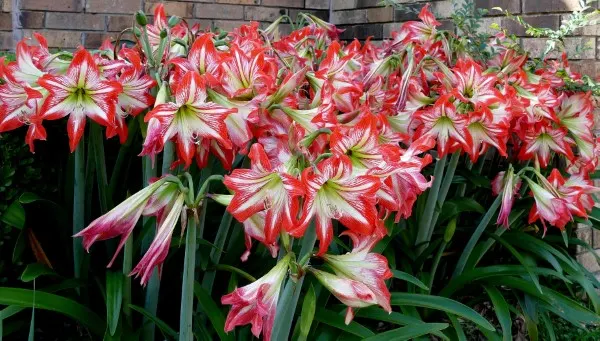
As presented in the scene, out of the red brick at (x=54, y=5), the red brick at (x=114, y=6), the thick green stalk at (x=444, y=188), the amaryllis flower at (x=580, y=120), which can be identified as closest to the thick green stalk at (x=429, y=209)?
the thick green stalk at (x=444, y=188)

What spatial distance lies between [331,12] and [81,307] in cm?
306

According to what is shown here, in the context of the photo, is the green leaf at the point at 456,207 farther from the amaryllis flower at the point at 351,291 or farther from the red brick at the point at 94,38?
the red brick at the point at 94,38

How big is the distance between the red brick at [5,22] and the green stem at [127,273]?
108 inches

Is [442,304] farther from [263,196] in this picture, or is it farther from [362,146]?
[263,196]

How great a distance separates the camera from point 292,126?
130cm

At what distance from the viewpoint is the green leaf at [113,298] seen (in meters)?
1.59

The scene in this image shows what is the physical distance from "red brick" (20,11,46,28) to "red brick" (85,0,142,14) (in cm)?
27

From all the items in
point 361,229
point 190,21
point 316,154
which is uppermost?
point 190,21

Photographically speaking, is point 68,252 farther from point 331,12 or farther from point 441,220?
point 331,12

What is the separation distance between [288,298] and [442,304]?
0.65 metres

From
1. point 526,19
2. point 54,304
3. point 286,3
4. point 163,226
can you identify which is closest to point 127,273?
point 54,304

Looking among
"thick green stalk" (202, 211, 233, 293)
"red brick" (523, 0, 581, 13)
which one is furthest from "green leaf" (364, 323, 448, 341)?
"red brick" (523, 0, 581, 13)

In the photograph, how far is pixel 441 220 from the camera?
98.3 inches

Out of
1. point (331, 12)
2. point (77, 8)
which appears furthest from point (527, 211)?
point (77, 8)
